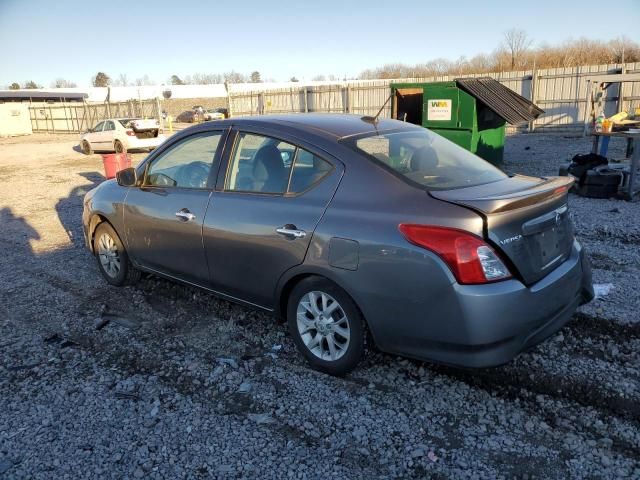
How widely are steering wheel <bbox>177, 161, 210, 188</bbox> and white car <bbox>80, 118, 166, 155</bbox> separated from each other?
16241 millimetres

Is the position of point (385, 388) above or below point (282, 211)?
below

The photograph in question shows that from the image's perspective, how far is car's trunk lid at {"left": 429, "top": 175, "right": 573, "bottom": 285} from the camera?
2.62m

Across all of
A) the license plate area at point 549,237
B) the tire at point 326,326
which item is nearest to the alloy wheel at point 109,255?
the tire at point 326,326

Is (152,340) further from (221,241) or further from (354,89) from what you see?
(354,89)

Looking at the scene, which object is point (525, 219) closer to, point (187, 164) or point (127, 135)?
point (187, 164)

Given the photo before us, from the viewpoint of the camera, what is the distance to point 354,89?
26031 mm

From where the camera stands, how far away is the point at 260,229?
11.0 feet

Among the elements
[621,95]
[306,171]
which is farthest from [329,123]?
[621,95]

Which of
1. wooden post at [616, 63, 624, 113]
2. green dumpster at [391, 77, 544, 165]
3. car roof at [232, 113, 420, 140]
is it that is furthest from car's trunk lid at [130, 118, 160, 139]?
wooden post at [616, 63, 624, 113]

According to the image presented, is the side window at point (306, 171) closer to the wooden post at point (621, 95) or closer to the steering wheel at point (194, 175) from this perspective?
the steering wheel at point (194, 175)

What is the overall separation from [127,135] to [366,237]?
19.1 m

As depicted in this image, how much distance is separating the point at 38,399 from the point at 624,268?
522cm

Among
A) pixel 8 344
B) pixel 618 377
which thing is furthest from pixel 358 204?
pixel 8 344

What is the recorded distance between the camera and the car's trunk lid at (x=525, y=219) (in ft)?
8.60
